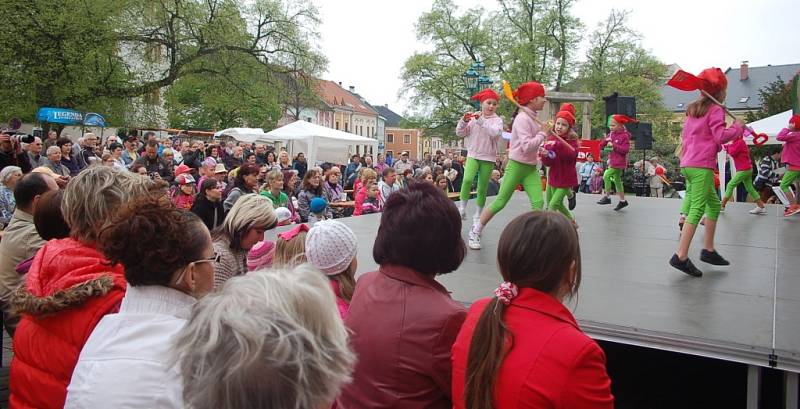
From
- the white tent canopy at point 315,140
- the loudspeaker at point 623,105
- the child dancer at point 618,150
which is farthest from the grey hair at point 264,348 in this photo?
the white tent canopy at point 315,140

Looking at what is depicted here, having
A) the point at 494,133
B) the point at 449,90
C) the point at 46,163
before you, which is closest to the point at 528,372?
the point at 494,133

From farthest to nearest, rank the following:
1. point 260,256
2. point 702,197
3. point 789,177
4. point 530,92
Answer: point 789,177 → point 530,92 → point 702,197 → point 260,256

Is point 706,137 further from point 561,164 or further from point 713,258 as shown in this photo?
point 561,164

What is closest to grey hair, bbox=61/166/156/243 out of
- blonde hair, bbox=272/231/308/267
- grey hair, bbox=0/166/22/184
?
blonde hair, bbox=272/231/308/267

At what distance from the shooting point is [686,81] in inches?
222

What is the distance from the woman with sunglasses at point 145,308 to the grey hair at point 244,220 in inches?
80.0

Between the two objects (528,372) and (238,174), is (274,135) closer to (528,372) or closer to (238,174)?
(238,174)

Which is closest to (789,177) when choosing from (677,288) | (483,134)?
(483,134)

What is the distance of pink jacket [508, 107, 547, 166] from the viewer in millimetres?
6695

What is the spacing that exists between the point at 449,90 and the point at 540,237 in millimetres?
46415

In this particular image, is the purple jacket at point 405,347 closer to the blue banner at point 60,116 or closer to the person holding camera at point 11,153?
the person holding camera at point 11,153

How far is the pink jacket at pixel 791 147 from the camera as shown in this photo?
1080 centimetres

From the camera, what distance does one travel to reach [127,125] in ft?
101

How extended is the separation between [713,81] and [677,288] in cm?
194
